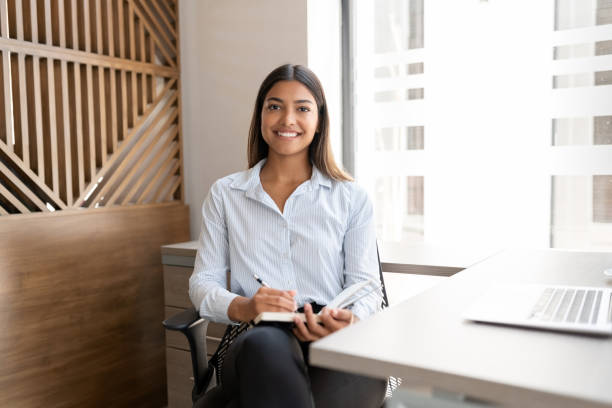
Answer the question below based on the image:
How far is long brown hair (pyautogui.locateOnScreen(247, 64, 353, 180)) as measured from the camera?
1.77m

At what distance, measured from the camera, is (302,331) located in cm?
135

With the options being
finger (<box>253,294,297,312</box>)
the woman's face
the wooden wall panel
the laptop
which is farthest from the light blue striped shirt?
the wooden wall panel

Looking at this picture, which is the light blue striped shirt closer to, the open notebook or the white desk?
the open notebook

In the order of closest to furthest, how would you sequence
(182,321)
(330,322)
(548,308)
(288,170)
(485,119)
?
1. (548,308)
2. (330,322)
3. (182,321)
4. (288,170)
5. (485,119)

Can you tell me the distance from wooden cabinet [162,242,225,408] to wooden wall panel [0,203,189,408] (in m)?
0.23

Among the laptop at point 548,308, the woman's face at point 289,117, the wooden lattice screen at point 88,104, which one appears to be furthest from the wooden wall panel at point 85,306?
the laptop at point 548,308

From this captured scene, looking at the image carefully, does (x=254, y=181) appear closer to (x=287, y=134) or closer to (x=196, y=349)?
(x=287, y=134)

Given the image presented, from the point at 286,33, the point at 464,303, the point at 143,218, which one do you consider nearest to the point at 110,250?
the point at 143,218

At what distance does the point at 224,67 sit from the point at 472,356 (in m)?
2.30

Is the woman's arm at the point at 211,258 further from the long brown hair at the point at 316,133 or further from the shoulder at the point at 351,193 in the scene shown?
the shoulder at the point at 351,193

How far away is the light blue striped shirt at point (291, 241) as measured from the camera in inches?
65.9

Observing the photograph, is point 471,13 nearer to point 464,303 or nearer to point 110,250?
point 464,303

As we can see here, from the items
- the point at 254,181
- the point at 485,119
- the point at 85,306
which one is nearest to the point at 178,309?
the point at 85,306

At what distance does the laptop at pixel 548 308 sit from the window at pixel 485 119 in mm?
1153
